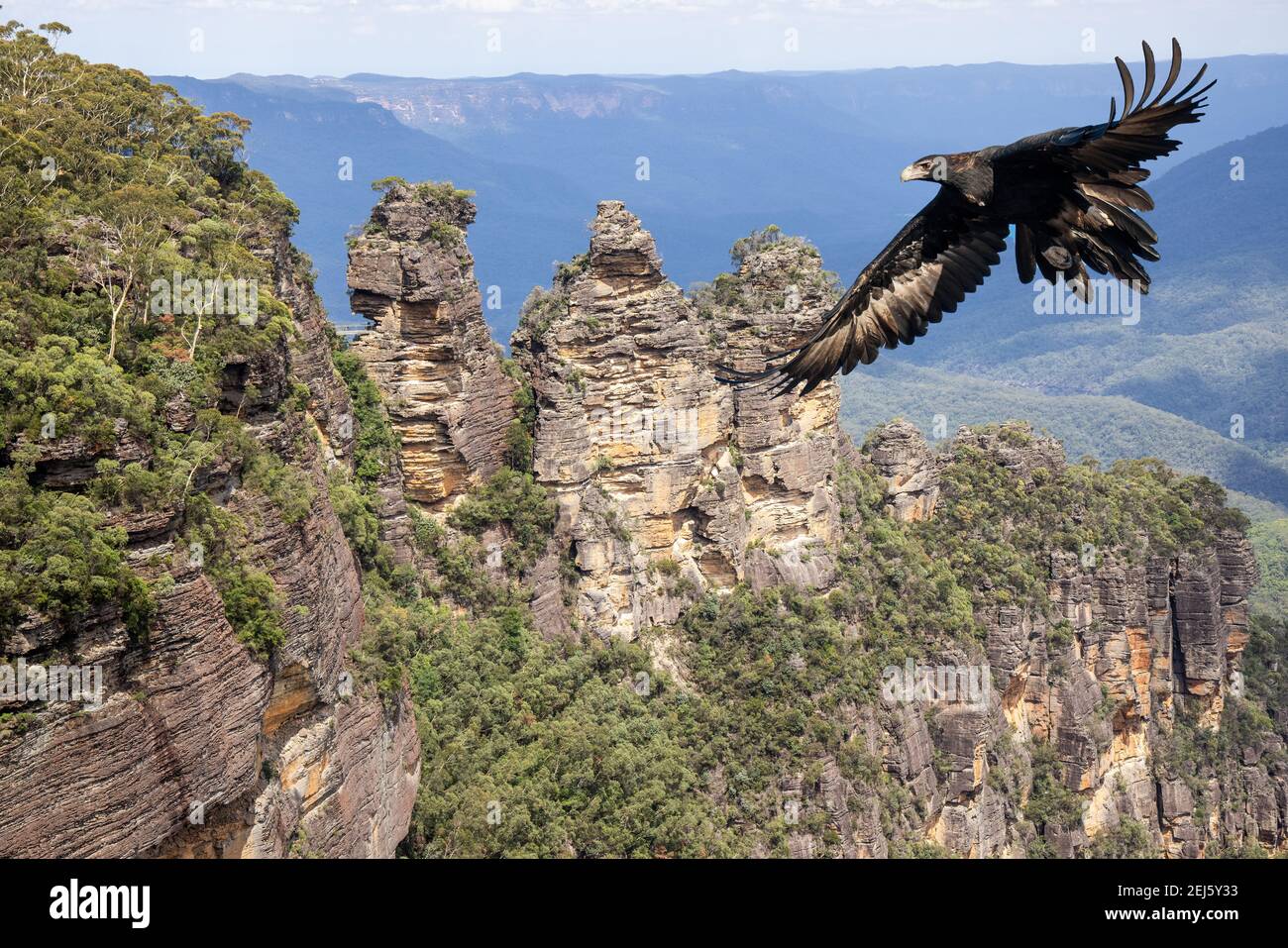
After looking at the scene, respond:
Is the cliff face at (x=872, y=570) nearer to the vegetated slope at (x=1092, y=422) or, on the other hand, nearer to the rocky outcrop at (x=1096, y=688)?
the rocky outcrop at (x=1096, y=688)

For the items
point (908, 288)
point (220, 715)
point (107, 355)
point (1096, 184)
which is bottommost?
point (220, 715)

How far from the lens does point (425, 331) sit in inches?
1630

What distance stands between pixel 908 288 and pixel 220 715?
44.7ft

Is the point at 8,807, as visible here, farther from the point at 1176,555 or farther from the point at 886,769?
the point at 1176,555

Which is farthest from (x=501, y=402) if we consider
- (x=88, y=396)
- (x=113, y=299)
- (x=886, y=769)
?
(x=88, y=396)

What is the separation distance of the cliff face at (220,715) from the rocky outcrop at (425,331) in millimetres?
14169

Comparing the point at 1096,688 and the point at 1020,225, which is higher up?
the point at 1020,225

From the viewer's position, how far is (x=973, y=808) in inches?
2003

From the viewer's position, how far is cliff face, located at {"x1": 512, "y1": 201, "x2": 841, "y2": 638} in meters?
44.4

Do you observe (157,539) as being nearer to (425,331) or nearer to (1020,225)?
(1020,225)

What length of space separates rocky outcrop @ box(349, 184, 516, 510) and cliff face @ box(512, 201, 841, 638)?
2998 millimetres

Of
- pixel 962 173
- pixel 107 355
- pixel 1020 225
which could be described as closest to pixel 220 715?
pixel 107 355

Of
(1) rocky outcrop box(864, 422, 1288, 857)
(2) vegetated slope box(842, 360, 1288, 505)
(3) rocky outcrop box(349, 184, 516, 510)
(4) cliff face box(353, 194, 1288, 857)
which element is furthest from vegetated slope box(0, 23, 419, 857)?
(2) vegetated slope box(842, 360, 1288, 505)

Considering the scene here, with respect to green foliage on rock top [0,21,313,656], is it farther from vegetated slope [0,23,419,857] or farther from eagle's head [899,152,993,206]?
eagle's head [899,152,993,206]
